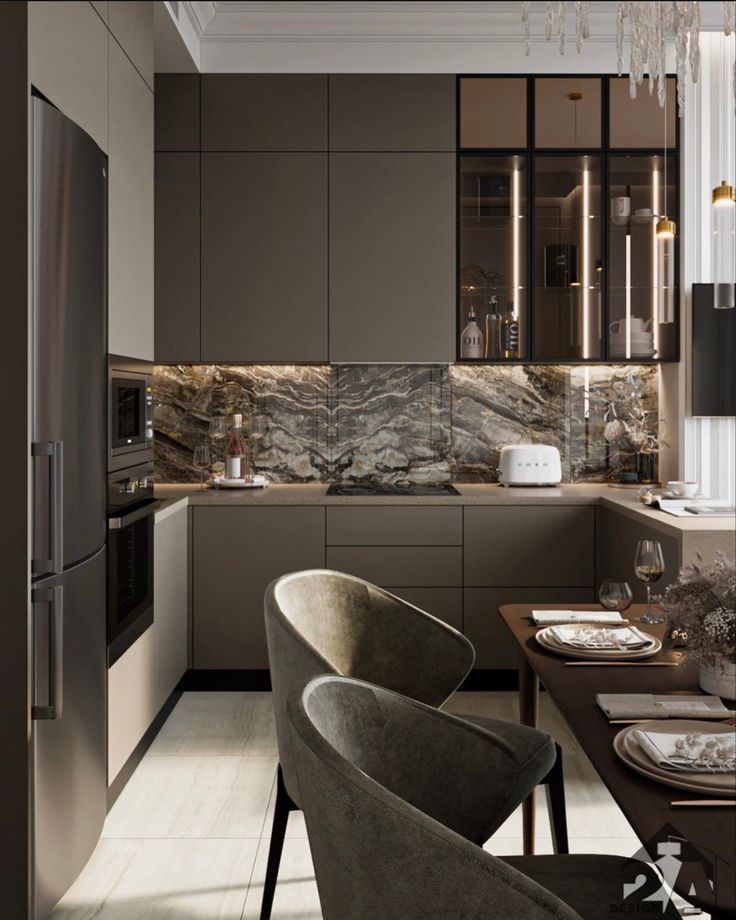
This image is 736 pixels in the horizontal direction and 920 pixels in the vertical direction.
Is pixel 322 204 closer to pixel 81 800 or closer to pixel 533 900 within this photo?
pixel 81 800

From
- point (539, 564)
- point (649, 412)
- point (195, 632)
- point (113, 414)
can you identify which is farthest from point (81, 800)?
point (649, 412)

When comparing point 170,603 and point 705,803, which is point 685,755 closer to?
point 705,803

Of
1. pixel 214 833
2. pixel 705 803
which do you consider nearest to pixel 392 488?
pixel 214 833

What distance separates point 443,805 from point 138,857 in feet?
3.98

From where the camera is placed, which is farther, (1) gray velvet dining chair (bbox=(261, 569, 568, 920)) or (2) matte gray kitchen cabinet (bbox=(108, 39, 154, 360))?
(2) matte gray kitchen cabinet (bbox=(108, 39, 154, 360))

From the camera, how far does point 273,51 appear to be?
4148 mm

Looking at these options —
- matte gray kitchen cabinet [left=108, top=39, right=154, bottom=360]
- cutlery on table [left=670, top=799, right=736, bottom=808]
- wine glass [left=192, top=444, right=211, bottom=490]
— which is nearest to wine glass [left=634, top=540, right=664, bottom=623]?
cutlery on table [left=670, top=799, right=736, bottom=808]

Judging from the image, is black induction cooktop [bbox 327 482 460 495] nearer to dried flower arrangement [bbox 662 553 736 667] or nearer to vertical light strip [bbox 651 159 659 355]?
vertical light strip [bbox 651 159 659 355]

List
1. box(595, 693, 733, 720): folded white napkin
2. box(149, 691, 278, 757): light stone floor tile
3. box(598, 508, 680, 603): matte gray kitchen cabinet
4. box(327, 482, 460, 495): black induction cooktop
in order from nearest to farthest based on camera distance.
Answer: box(595, 693, 733, 720): folded white napkin → box(598, 508, 680, 603): matte gray kitchen cabinet → box(149, 691, 278, 757): light stone floor tile → box(327, 482, 460, 495): black induction cooktop

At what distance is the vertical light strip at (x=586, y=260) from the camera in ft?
13.7

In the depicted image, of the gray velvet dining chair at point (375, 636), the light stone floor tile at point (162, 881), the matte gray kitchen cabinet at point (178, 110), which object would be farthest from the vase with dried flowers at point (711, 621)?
the matte gray kitchen cabinet at point (178, 110)

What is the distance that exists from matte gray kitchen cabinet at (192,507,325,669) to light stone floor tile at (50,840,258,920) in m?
1.39

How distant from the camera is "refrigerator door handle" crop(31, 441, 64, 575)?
2045mm

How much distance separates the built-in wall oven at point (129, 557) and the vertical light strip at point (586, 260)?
2.10 meters
